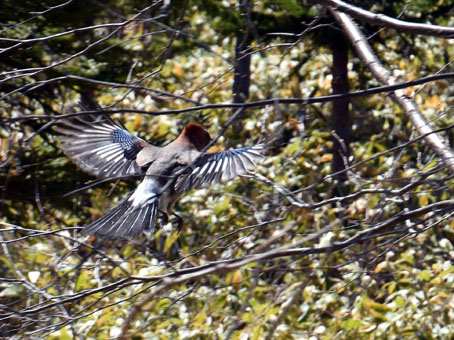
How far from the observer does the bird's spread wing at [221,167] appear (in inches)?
139

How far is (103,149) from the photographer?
464 centimetres

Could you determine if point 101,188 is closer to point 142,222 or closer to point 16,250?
point 16,250

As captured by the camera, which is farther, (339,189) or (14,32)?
(339,189)

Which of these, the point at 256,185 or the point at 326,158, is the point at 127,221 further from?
the point at 326,158

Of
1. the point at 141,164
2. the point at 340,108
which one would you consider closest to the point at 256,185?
the point at 340,108

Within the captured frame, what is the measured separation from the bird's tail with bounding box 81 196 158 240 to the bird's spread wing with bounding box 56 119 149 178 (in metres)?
0.34

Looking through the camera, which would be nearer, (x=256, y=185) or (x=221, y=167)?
(x=221, y=167)

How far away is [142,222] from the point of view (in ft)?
12.8

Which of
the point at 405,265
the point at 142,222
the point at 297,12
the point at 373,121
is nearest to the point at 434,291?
the point at 405,265

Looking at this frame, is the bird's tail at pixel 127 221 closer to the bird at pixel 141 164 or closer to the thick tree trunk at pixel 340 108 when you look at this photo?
the bird at pixel 141 164

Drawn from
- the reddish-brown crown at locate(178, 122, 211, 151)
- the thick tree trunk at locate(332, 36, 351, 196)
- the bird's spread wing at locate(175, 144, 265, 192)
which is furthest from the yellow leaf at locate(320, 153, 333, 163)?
the bird's spread wing at locate(175, 144, 265, 192)

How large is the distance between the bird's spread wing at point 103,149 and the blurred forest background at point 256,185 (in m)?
0.16

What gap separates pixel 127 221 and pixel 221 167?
0.61 metres

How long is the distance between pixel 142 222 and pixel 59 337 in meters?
0.91
